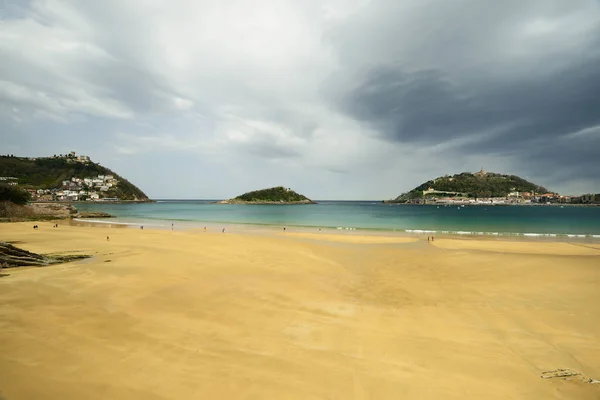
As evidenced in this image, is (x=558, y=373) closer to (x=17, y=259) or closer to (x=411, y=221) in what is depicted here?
(x=17, y=259)

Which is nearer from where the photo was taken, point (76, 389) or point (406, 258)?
point (76, 389)

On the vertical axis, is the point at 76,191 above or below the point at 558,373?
above

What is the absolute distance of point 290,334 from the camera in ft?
22.6

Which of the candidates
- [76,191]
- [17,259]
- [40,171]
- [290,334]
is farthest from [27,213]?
[40,171]

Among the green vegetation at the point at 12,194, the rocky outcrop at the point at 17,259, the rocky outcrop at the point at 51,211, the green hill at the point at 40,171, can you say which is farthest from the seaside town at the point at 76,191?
the rocky outcrop at the point at 17,259

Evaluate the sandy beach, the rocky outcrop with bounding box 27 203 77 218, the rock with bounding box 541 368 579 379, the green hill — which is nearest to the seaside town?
the green hill

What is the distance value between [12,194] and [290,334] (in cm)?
6145

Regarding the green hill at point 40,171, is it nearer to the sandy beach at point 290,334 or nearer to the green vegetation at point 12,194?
the green vegetation at point 12,194

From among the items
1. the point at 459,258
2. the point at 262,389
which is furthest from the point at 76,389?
the point at 459,258

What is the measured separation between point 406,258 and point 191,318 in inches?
604

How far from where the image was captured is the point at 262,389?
4.62 metres

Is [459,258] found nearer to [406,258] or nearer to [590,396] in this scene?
[406,258]

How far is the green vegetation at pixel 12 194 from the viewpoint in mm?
43781

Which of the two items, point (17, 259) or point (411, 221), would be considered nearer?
point (17, 259)
